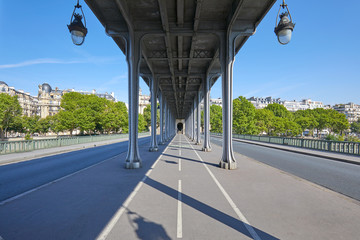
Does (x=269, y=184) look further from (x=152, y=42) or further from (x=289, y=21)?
(x=152, y=42)

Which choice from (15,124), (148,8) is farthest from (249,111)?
(15,124)

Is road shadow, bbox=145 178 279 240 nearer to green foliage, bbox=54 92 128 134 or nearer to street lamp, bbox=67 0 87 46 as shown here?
street lamp, bbox=67 0 87 46

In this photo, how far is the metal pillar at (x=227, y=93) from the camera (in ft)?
34.4

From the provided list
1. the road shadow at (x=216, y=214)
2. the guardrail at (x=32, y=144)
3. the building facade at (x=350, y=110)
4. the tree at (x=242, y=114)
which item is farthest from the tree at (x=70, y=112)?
the building facade at (x=350, y=110)

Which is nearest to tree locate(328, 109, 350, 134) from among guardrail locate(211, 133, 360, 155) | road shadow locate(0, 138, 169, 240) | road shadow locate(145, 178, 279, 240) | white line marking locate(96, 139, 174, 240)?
guardrail locate(211, 133, 360, 155)

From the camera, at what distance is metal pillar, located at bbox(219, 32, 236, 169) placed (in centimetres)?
1049

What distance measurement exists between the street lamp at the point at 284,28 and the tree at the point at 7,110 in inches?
2420

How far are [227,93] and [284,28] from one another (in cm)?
461

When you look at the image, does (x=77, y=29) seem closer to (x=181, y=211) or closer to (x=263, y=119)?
(x=181, y=211)

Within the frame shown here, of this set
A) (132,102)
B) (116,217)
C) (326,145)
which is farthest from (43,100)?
(326,145)

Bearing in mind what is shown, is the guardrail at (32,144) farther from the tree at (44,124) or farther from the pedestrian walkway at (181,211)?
the tree at (44,124)

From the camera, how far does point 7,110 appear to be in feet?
157

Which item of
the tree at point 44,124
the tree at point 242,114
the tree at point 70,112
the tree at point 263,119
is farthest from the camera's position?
the tree at point 44,124

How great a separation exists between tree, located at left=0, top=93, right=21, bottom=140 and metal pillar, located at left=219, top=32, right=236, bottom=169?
5812 centimetres
